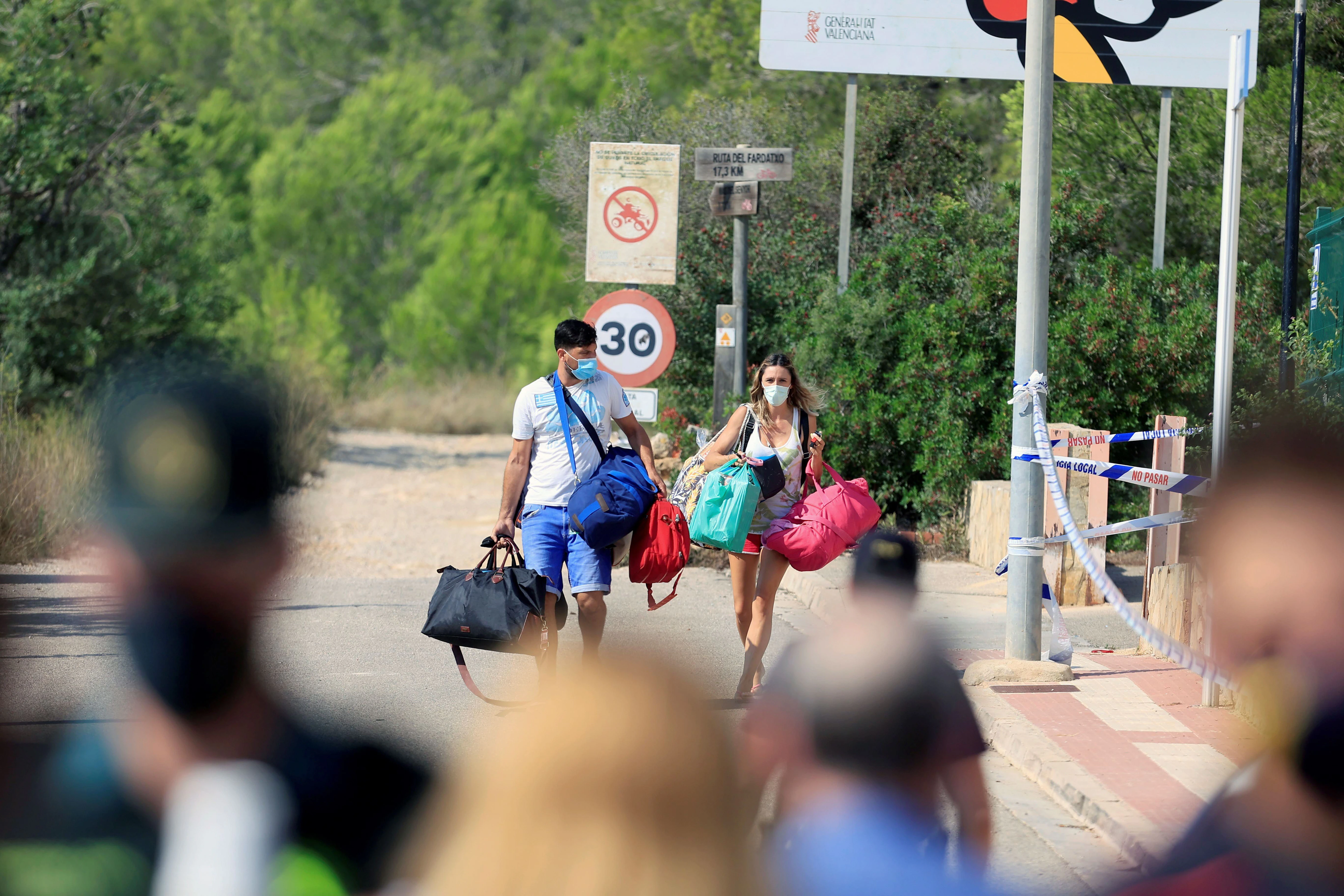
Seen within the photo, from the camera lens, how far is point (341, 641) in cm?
876

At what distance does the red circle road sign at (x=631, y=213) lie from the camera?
1181cm

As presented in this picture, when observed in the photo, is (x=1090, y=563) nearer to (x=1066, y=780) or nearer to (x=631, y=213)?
(x=1066, y=780)

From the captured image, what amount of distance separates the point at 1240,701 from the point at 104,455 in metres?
5.25

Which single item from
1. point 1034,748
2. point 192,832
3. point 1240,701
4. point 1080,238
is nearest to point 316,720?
point 192,832

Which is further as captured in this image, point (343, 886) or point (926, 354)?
point (926, 354)

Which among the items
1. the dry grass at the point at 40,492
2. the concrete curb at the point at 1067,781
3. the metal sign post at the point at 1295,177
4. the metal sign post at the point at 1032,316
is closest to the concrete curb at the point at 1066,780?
the concrete curb at the point at 1067,781

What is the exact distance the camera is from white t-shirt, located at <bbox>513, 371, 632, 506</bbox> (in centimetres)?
659

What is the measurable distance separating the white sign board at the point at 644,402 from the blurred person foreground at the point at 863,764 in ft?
27.9

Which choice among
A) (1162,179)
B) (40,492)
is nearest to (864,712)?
(40,492)

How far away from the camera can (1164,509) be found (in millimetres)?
9180

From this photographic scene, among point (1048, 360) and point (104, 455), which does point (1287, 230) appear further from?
point (104, 455)

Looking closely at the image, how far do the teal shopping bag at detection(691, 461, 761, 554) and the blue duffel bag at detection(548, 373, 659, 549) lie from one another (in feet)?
0.98

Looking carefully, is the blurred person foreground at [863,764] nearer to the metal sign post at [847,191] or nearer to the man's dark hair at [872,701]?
the man's dark hair at [872,701]

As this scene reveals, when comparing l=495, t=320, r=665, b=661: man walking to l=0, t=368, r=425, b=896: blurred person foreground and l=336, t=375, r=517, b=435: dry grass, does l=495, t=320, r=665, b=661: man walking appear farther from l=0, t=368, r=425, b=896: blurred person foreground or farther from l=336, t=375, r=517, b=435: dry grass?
l=336, t=375, r=517, b=435: dry grass
